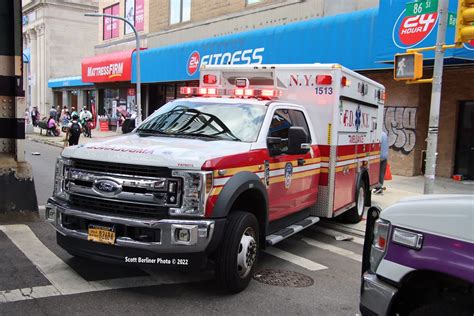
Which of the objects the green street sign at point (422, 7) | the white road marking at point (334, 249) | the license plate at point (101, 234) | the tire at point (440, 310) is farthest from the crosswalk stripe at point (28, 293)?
the green street sign at point (422, 7)

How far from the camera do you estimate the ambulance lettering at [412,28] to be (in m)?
11.9

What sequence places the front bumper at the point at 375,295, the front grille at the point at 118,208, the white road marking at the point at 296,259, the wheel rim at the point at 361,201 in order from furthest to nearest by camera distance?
the wheel rim at the point at 361,201 → the white road marking at the point at 296,259 → the front grille at the point at 118,208 → the front bumper at the point at 375,295

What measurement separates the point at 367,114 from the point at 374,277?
20.4 ft

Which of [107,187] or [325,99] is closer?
[107,187]

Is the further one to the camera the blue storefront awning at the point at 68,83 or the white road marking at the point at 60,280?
the blue storefront awning at the point at 68,83

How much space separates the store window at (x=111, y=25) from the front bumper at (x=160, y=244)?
3018 cm

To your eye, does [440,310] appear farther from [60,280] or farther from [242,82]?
[242,82]

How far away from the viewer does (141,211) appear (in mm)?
4598

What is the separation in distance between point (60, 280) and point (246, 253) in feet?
6.43

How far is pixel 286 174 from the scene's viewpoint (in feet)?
19.8

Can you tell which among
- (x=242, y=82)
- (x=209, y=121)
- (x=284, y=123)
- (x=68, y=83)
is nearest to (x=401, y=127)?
(x=242, y=82)

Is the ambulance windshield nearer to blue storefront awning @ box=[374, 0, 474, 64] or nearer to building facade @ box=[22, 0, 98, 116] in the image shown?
blue storefront awning @ box=[374, 0, 474, 64]

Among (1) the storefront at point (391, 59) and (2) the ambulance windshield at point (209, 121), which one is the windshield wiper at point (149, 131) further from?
(1) the storefront at point (391, 59)

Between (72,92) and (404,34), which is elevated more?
(404,34)
